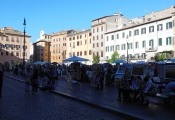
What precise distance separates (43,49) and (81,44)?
132 feet

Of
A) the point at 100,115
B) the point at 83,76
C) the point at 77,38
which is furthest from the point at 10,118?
the point at 77,38

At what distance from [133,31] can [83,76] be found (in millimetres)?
33891

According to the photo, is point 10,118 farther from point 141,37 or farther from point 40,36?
point 40,36

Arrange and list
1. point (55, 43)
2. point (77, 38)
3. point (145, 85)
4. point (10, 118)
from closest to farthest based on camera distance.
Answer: point (10, 118) < point (145, 85) < point (77, 38) < point (55, 43)

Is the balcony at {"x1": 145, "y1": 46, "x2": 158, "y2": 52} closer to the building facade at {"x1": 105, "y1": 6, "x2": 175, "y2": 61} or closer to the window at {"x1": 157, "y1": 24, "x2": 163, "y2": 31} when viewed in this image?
the building facade at {"x1": 105, "y1": 6, "x2": 175, "y2": 61}

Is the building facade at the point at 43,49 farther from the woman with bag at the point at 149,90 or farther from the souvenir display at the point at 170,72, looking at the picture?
the woman with bag at the point at 149,90

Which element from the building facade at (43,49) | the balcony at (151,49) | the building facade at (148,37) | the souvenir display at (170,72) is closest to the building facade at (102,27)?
the building facade at (148,37)

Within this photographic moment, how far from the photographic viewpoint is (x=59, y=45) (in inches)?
3548

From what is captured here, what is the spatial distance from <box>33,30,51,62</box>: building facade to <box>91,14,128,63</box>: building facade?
1850 inches

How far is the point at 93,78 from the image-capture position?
727 inches

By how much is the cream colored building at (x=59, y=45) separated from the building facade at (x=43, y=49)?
61.2 feet

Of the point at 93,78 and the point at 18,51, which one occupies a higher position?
the point at 18,51

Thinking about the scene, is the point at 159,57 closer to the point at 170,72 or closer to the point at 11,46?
the point at 170,72

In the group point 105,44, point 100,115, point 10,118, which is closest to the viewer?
point 10,118
